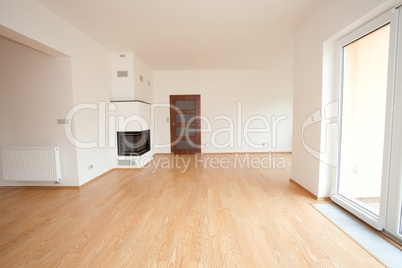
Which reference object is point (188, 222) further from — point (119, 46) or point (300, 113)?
point (119, 46)

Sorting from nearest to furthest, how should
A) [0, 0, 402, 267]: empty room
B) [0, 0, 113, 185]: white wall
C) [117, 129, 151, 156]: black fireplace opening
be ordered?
[0, 0, 402, 267]: empty room → [0, 0, 113, 185]: white wall → [117, 129, 151, 156]: black fireplace opening

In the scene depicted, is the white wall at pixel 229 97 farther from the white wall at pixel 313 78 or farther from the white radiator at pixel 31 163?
the white radiator at pixel 31 163

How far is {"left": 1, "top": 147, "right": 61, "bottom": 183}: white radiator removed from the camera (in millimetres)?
3053

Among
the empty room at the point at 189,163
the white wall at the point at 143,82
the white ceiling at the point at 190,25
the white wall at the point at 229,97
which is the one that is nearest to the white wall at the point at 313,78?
the empty room at the point at 189,163

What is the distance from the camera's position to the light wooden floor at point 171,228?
5.12 ft

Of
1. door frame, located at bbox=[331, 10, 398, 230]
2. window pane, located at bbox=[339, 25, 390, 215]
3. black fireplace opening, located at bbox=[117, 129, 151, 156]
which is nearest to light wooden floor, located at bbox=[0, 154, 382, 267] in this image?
door frame, located at bbox=[331, 10, 398, 230]

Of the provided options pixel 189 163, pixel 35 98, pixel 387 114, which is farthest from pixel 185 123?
pixel 387 114

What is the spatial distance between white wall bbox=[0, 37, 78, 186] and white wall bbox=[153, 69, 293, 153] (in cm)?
307

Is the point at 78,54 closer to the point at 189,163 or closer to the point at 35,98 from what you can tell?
the point at 35,98

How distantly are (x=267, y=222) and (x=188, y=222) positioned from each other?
3.02 ft

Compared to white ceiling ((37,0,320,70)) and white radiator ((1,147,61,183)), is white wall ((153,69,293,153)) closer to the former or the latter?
white ceiling ((37,0,320,70))

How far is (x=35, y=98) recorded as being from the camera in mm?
3146

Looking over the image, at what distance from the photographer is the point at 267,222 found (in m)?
2.10

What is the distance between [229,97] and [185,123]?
173 centimetres
